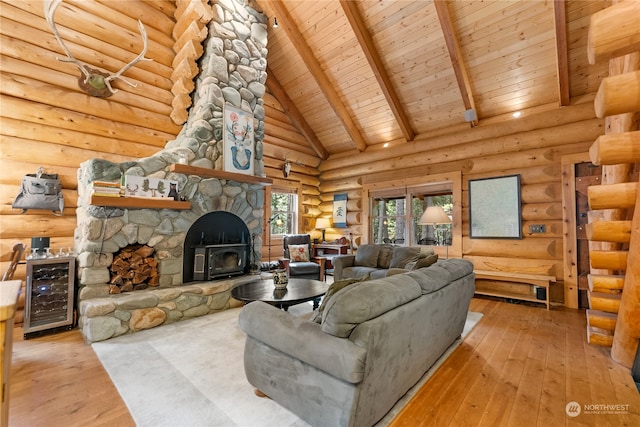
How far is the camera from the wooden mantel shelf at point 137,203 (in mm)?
3060

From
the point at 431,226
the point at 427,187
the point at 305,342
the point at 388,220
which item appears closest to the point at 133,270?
the point at 305,342

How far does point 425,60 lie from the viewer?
4.75 m

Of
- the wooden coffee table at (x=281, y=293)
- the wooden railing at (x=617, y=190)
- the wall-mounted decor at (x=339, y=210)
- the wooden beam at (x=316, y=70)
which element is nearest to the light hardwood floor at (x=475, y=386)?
the wooden railing at (x=617, y=190)

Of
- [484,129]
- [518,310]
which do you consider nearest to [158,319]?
[518,310]

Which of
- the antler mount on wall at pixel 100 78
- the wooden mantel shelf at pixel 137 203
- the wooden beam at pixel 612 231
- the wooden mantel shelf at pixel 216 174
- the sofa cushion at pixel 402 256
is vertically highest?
the antler mount on wall at pixel 100 78

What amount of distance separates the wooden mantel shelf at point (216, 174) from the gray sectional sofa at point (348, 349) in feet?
8.01

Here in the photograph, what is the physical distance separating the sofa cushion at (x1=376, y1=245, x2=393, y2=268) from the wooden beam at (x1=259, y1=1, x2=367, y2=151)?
9.24 feet

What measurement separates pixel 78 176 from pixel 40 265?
1.19 metres

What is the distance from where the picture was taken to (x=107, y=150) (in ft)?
12.9

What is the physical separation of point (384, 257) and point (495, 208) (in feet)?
6.85

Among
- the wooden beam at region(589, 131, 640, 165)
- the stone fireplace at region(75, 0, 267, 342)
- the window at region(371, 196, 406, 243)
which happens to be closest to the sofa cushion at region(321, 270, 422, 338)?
the wooden beam at region(589, 131, 640, 165)

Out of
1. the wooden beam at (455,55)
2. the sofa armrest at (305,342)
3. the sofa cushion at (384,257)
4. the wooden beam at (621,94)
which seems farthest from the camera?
the sofa cushion at (384,257)

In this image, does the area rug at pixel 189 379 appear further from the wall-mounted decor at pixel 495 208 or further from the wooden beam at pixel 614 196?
the wall-mounted decor at pixel 495 208

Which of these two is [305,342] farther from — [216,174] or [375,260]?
[375,260]
